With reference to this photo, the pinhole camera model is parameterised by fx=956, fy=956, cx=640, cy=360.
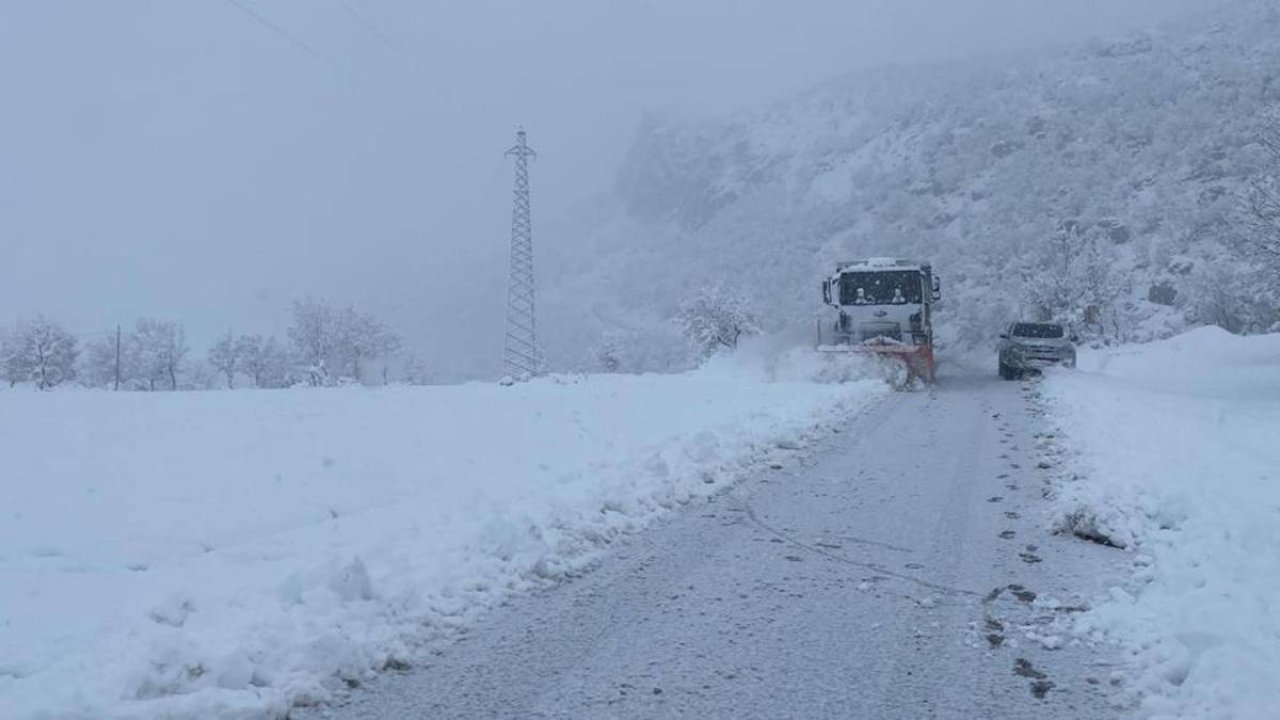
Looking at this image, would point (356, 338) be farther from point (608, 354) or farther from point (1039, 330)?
point (1039, 330)

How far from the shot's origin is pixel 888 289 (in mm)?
28406

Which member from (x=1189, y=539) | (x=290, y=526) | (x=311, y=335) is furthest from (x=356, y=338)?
(x=1189, y=539)

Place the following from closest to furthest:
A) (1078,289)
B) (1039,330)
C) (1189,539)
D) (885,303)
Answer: (1189,539) → (885,303) → (1039,330) → (1078,289)

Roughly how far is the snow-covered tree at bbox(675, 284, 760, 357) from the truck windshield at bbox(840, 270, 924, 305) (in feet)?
149

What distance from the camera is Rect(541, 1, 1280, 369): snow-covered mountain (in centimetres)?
7181

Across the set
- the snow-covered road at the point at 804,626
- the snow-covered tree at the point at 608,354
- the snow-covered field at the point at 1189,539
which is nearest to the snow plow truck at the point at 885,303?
the snow-covered field at the point at 1189,539

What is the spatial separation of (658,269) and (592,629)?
153976mm

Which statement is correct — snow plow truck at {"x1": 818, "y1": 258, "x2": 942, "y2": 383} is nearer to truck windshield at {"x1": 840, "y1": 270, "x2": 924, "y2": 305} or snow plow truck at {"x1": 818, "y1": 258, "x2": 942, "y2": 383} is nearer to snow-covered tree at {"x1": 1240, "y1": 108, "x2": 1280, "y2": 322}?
truck windshield at {"x1": 840, "y1": 270, "x2": 924, "y2": 305}

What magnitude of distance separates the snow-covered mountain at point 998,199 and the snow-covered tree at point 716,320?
7.46 m

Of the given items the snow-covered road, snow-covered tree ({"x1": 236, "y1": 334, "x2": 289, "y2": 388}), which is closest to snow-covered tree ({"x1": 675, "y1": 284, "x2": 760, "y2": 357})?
snow-covered tree ({"x1": 236, "y1": 334, "x2": 289, "y2": 388})

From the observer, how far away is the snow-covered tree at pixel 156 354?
77.4 meters

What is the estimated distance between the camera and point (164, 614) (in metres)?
5.48

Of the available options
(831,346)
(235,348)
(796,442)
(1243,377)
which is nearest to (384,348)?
(235,348)

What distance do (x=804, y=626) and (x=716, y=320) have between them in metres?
70.8
